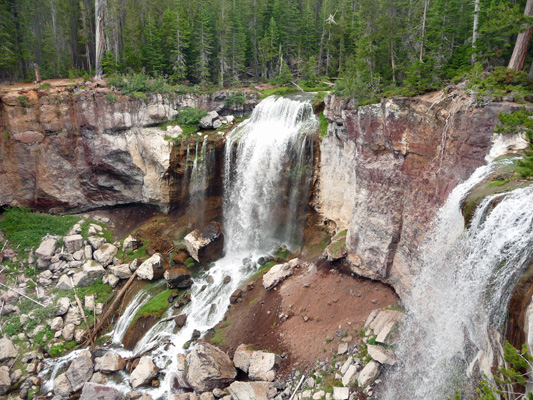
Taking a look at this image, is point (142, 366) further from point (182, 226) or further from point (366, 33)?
point (366, 33)

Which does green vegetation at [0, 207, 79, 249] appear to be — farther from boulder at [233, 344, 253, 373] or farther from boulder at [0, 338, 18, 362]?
boulder at [233, 344, 253, 373]

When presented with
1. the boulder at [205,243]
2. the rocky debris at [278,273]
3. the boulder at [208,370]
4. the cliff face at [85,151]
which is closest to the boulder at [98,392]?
the boulder at [208,370]

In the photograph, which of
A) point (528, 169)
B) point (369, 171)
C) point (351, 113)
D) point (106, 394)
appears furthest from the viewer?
point (351, 113)

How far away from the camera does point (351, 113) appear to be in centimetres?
1927

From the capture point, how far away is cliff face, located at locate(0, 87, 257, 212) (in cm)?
2644

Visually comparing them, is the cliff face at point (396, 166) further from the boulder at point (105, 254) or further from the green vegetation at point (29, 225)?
the green vegetation at point (29, 225)

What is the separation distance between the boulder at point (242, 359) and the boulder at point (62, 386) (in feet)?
28.0

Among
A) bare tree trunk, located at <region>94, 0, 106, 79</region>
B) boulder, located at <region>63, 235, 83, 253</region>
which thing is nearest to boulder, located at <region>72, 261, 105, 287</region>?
boulder, located at <region>63, 235, 83, 253</region>

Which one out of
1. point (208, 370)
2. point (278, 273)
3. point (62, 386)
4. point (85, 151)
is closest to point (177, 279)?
point (278, 273)

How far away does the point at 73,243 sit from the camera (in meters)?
25.4

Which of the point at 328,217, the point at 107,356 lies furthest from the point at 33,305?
the point at 328,217

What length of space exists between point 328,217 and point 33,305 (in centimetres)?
1954

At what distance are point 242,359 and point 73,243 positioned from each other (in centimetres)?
1632

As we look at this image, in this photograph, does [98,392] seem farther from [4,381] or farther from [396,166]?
[396,166]
